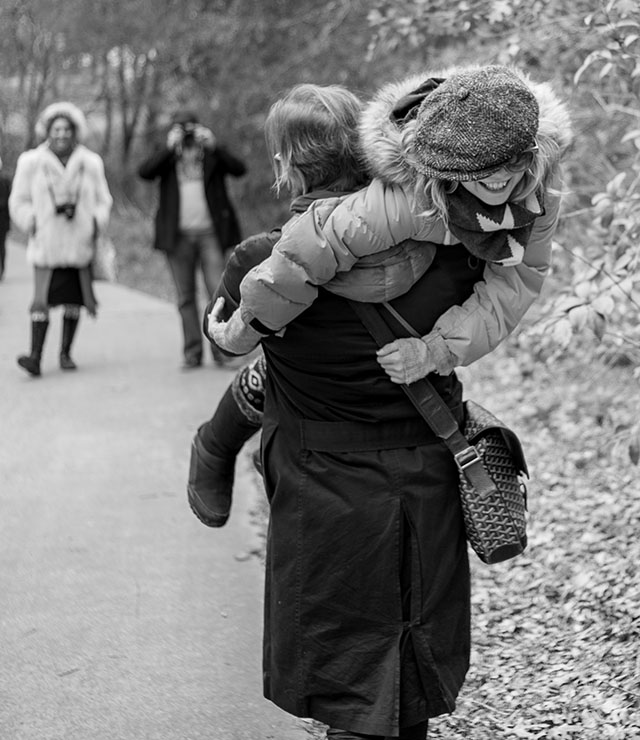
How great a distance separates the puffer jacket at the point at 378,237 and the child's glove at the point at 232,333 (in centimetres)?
4

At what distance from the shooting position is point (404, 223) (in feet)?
9.12

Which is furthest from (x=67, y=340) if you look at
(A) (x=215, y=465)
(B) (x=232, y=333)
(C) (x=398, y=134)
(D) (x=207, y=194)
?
(C) (x=398, y=134)

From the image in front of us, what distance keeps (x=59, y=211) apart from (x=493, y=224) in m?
6.91

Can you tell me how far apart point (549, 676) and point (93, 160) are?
632 cm

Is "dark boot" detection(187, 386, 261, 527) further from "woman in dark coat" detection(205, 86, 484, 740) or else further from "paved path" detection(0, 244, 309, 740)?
"paved path" detection(0, 244, 309, 740)

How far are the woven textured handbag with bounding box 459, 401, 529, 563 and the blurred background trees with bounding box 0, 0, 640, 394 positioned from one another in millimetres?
656

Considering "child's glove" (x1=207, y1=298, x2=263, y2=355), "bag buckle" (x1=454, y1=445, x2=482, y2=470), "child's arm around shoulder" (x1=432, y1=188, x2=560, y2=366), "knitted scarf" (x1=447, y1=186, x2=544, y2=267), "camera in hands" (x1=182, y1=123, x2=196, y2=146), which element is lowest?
"camera in hands" (x1=182, y1=123, x2=196, y2=146)

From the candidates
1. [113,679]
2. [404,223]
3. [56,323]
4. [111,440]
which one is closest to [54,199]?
[111,440]

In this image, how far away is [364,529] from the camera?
301cm

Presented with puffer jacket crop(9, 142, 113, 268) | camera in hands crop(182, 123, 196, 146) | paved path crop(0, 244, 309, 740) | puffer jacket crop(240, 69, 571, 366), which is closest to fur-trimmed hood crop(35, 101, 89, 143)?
puffer jacket crop(9, 142, 113, 268)

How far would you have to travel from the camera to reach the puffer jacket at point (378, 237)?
2.76 metres

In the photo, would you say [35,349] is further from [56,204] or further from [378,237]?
[378,237]

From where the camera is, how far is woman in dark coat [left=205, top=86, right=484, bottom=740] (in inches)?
117

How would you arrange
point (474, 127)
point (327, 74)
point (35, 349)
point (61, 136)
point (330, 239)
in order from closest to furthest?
point (474, 127) < point (330, 239) < point (61, 136) < point (35, 349) < point (327, 74)
